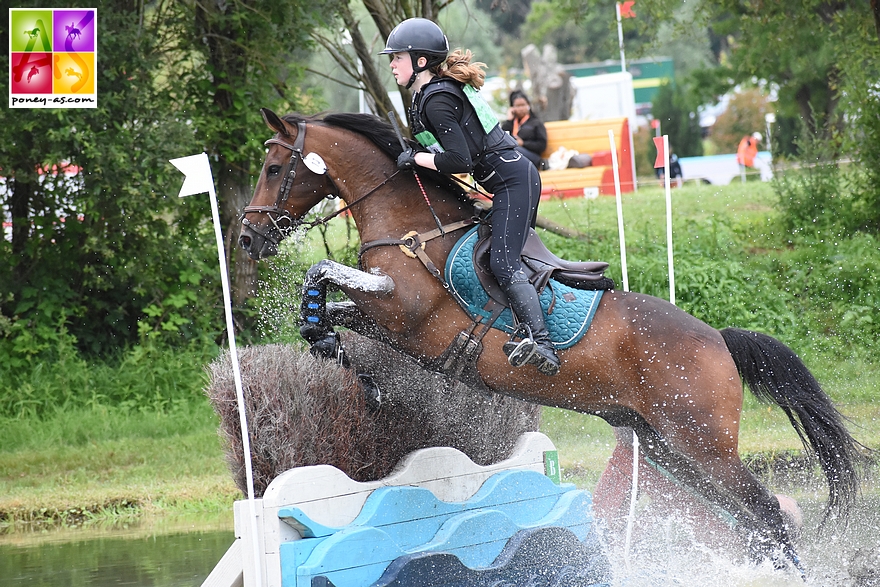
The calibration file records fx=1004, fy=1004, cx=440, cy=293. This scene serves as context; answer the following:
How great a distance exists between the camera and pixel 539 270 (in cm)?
407

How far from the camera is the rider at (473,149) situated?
386 cm

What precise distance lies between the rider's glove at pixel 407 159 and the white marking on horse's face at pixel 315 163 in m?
0.32

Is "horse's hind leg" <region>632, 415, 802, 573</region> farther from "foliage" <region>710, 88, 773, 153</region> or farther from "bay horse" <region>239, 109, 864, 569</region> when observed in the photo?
"foliage" <region>710, 88, 773, 153</region>

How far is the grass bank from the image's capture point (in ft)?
21.9

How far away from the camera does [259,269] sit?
9203 millimetres

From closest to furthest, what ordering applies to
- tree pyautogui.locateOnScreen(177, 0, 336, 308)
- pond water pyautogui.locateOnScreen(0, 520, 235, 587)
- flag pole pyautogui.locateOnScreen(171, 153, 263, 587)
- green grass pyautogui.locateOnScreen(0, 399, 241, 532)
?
flag pole pyautogui.locateOnScreen(171, 153, 263, 587)
pond water pyautogui.locateOnScreen(0, 520, 235, 587)
green grass pyautogui.locateOnScreen(0, 399, 241, 532)
tree pyautogui.locateOnScreen(177, 0, 336, 308)

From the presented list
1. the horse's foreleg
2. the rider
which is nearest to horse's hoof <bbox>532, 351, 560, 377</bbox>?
the rider

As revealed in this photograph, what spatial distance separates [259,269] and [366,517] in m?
5.61

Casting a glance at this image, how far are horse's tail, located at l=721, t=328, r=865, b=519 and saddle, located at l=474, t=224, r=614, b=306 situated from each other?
72cm

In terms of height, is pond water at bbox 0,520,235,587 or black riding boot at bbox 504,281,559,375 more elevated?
black riding boot at bbox 504,281,559,375

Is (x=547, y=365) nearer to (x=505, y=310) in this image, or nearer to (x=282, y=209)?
(x=505, y=310)

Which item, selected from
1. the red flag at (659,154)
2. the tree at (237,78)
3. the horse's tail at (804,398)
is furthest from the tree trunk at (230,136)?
the horse's tail at (804,398)

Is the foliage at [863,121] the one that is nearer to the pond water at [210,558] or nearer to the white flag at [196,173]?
the pond water at [210,558]

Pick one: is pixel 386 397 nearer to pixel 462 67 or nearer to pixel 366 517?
pixel 366 517
